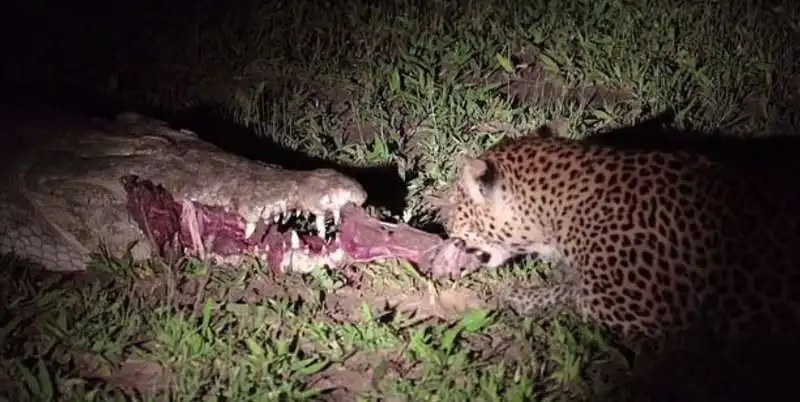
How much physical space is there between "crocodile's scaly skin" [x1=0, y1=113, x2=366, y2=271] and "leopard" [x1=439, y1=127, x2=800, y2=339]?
1065 mm

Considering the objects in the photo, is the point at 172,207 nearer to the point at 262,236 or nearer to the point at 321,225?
the point at 262,236

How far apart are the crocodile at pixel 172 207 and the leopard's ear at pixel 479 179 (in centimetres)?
40

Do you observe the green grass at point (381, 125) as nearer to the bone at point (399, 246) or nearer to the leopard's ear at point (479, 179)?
the bone at point (399, 246)

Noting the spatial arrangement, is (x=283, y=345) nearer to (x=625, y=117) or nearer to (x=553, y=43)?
(x=625, y=117)

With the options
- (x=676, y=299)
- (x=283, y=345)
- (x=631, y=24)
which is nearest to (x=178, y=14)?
(x=631, y=24)

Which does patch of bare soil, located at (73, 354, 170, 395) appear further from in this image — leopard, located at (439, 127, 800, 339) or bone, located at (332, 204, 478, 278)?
leopard, located at (439, 127, 800, 339)

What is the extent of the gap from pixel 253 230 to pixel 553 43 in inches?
161

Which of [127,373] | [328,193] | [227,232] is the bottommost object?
[127,373]

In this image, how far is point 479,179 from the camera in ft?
18.8

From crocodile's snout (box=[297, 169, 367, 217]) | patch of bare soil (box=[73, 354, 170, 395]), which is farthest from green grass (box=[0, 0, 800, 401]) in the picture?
crocodile's snout (box=[297, 169, 367, 217])

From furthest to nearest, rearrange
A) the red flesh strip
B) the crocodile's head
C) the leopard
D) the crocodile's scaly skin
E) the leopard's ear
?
the crocodile's scaly skin → the red flesh strip → the crocodile's head → the leopard's ear → the leopard

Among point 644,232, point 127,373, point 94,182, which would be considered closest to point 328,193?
point 127,373

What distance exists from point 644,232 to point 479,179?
88 centimetres

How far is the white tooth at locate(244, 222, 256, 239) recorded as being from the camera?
19.7 ft
